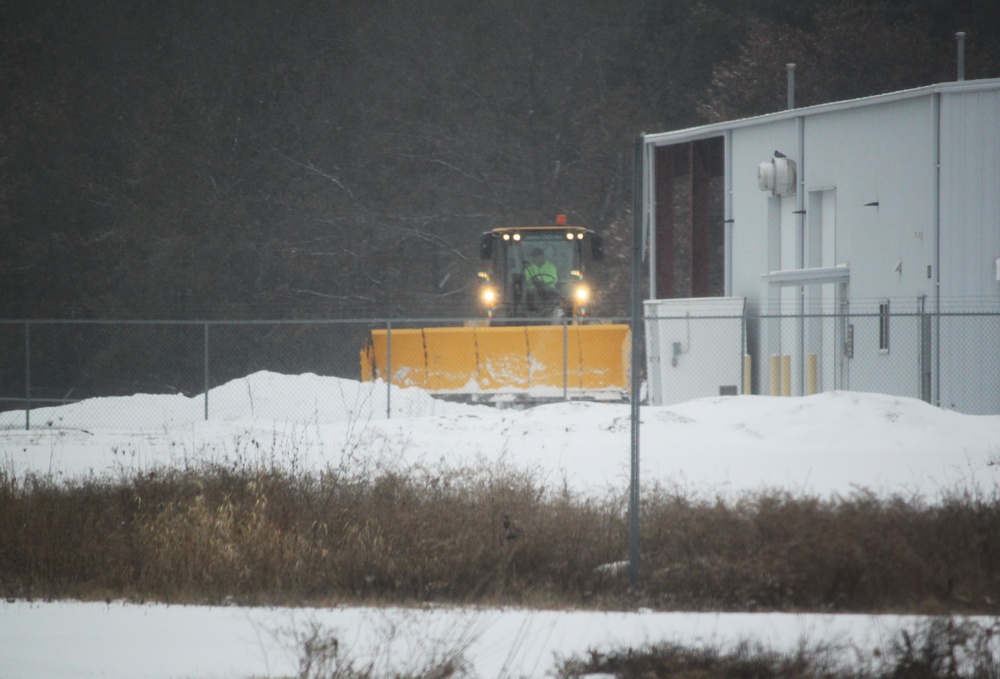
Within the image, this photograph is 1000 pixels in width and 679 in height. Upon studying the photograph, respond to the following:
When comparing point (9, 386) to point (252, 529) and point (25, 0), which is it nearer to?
point (25, 0)

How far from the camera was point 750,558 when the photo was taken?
888 centimetres

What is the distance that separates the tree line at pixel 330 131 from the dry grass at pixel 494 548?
32.3 meters

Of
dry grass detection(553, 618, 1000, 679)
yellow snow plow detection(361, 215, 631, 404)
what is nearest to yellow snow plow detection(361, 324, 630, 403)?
yellow snow plow detection(361, 215, 631, 404)

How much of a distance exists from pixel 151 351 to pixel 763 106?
2114cm

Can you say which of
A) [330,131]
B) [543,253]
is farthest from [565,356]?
[330,131]

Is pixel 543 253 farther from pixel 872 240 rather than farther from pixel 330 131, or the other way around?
pixel 330 131

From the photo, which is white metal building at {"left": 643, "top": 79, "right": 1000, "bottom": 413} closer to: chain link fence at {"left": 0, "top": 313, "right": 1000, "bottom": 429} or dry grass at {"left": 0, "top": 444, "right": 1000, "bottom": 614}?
chain link fence at {"left": 0, "top": 313, "right": 1000, "bottom": 429}

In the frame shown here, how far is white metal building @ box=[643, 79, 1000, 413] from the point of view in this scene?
61.9ft

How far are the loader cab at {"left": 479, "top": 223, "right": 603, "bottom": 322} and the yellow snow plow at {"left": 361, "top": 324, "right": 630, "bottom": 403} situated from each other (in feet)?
12.0

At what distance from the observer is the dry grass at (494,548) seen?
8.42m

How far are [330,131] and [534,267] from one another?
22.9 metres

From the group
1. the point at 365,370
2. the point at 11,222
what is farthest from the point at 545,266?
the point at 11,222

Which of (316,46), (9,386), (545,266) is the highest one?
(316,46)

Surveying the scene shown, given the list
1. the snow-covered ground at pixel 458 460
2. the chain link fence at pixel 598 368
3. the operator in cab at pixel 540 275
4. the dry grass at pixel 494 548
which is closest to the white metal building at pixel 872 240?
the chain link fence at pixel 598 368
